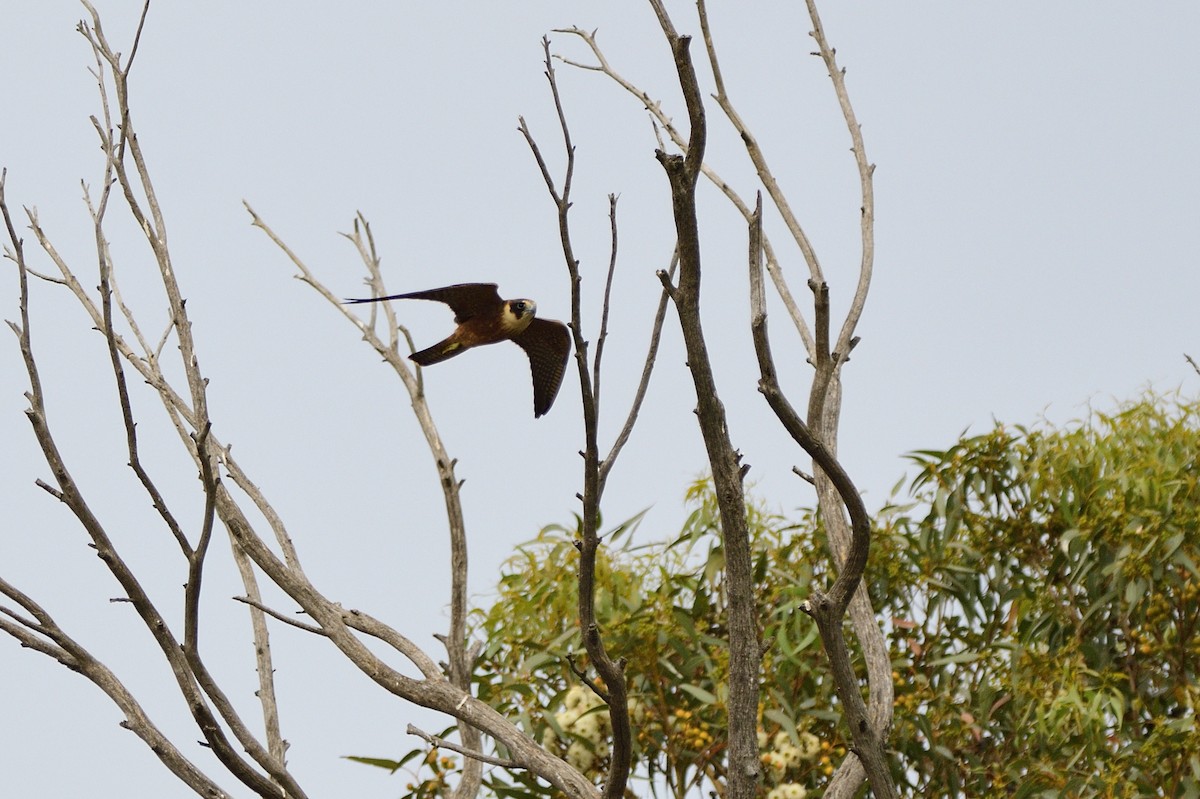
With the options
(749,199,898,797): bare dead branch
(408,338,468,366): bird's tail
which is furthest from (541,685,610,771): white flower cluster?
(749,199,898,797): bare dead branch

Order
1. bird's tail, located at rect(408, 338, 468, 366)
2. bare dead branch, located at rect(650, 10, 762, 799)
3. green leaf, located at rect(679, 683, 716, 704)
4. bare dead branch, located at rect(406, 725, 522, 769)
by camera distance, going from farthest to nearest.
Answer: bird's tail, located at rect(408, 338, 468, 366), green leaf, located at rect(679, 683, 716, 704), bare dead branch, located at rect(406, 725, 522, 769), bare dead branch, located at rect(650, 10, 762, 799)

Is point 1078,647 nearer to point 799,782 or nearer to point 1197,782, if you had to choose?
point 1197,782

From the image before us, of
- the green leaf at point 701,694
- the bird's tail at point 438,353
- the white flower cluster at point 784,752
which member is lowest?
the white flower cluster at point 784,752

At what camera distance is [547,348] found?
7.45 ft

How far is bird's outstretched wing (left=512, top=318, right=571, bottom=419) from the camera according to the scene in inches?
88.7

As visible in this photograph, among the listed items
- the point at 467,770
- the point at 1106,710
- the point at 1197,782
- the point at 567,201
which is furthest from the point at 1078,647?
the point at 567,201

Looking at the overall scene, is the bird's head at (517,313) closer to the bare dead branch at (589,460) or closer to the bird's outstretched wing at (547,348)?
the bird's outstretched wing at (547,348)

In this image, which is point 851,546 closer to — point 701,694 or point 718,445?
point 718,445

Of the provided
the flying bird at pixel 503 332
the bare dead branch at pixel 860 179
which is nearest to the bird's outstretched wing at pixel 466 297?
the flying bird at pixel 503 332

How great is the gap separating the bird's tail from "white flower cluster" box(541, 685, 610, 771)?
596 mm

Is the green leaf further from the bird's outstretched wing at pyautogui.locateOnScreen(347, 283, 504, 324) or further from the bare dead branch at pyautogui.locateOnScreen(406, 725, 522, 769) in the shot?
the bird's outstretched wing at pyautogui.locateOnScreen(347, 283, 504, 324)

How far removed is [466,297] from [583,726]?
0.72m

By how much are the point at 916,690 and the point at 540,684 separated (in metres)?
0.64

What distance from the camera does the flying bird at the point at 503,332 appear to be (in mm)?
2131
